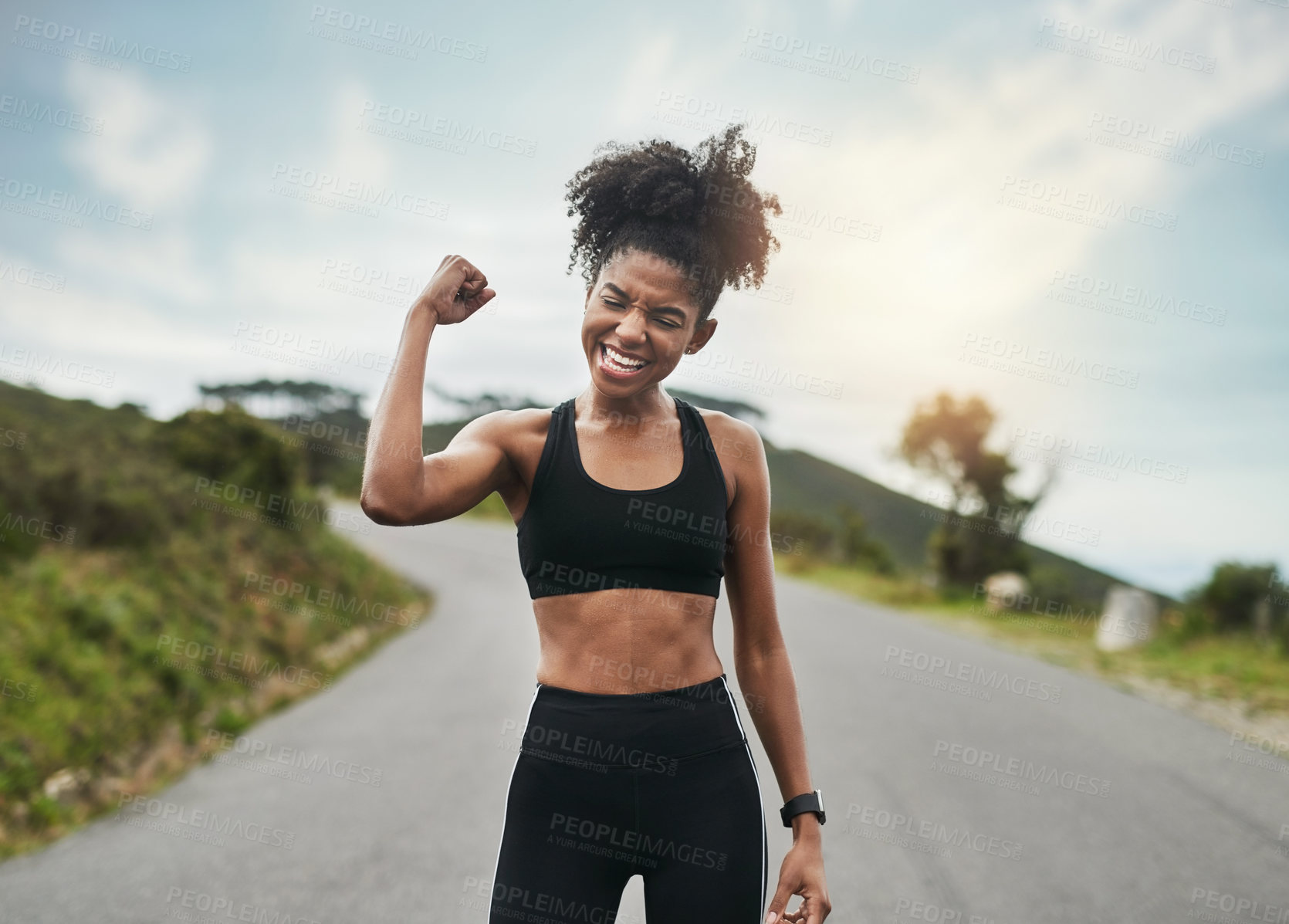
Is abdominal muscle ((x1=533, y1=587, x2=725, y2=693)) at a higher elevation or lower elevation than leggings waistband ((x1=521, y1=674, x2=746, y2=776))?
higher

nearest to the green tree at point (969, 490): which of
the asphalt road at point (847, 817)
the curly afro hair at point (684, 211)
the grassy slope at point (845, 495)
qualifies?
the asphalt road at point (847, 817)

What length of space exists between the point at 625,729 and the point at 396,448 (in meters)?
0.67

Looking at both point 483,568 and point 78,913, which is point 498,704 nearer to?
point 78,913

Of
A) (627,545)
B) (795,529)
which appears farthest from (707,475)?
(795,529)

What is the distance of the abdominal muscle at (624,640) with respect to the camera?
1.89 metres

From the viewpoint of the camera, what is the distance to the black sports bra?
6.14 feet

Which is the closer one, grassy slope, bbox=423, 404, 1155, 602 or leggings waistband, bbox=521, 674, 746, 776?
leggings waistband, bbox=521, 674, 746, 776

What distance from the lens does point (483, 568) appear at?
20688 mm

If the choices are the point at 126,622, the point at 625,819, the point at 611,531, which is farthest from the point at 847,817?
the point at 126,622

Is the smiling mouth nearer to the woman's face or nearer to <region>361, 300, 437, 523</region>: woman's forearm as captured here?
the woman's face

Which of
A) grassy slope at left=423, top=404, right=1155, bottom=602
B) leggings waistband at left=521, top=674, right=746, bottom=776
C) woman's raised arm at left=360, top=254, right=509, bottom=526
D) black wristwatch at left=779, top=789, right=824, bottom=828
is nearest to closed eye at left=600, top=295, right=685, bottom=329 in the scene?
woman's raised arm at left=360, top=254, right=509, bottom=526

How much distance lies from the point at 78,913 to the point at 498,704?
431 centimetres

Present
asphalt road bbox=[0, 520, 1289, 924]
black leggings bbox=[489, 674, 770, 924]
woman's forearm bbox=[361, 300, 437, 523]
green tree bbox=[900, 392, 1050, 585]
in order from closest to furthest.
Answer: woman's forearm bbox=[361, 300, 437, 523] → black leggings bbox=[489, 674, 770, 924] → asphalt road bbox=[0, 520, 1289, 924] → green tree bbox=[900, 392, 1050, 585]

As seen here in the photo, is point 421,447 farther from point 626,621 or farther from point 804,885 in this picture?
point 804,885
